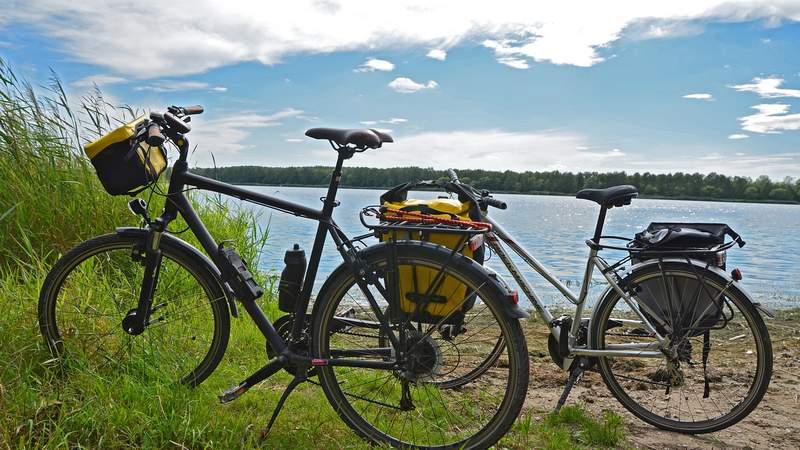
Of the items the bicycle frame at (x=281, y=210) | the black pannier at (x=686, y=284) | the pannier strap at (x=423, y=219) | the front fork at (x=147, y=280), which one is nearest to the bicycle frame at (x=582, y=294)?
the black pannier at (x=686, y=284)

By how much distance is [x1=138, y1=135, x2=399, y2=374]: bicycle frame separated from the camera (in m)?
2.94

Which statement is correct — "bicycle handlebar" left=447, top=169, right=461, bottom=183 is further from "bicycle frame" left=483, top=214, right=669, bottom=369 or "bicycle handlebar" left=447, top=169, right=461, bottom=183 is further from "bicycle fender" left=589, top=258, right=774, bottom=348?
"bicycle fender" left=589, top=258, right=774, bottom=348

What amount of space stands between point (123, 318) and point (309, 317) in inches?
47.0

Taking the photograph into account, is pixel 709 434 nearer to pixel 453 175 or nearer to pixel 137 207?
pixel 453 175

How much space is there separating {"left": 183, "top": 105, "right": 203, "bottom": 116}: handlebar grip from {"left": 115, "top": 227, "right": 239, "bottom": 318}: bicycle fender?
2.21 feet

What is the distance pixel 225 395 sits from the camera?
10.1ft

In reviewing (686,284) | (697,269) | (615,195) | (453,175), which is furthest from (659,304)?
(453,175)

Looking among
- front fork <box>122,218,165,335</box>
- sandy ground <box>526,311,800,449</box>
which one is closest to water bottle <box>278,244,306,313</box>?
front fork <box>122,218,165,335</box>

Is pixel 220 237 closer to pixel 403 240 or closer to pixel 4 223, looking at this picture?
pixel 4 223

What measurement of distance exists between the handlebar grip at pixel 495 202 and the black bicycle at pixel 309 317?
23.8 inches

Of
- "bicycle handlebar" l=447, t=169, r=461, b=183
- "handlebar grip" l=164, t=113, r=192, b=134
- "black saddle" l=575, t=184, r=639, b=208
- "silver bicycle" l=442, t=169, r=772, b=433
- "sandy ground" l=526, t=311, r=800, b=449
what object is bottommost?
"sandy ground" l=526, t=311, r=800, b=449

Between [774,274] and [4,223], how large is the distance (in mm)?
13341

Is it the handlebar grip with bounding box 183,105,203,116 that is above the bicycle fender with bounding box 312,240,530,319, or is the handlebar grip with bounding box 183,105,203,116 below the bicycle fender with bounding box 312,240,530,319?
above

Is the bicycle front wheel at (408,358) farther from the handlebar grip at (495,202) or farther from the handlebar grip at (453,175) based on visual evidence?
the handlebar grip at (453,175)
